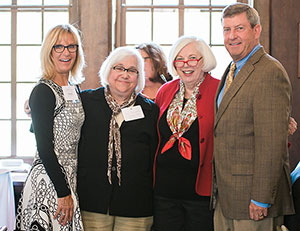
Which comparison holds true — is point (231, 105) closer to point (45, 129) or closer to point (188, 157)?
point (188, 157)

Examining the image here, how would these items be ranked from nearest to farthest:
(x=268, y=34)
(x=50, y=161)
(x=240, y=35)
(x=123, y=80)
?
(x=240, y=35), (x=50, y=161), (x=123, y=80), (x=268, y=34)

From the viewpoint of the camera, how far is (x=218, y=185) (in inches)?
85.6

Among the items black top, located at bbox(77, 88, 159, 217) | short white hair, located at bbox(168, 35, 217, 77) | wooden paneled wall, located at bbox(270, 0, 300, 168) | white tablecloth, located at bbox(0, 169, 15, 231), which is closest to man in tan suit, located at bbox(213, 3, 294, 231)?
short white hair, located at bbox(168, 35, 217, 77)

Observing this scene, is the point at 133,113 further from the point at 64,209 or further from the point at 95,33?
the point at 95,33

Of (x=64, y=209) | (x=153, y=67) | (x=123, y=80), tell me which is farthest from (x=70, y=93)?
(x=153, y=67)

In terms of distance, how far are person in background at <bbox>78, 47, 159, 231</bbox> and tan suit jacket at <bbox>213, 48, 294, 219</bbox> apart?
1.67 feet

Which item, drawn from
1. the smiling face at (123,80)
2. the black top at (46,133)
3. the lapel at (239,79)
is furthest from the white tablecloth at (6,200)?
the lapel at (239,79)

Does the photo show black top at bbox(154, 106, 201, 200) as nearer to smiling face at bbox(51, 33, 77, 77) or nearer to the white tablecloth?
smiling face at bbox(51, 33, 77, 77)

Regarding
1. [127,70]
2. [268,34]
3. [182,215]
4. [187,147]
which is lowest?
[182,215]

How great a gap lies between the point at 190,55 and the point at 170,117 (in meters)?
0.42

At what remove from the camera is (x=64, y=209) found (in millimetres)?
2234

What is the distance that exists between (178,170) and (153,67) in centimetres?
115

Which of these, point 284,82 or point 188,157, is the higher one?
point 284,82

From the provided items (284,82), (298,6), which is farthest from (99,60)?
(284,82)
